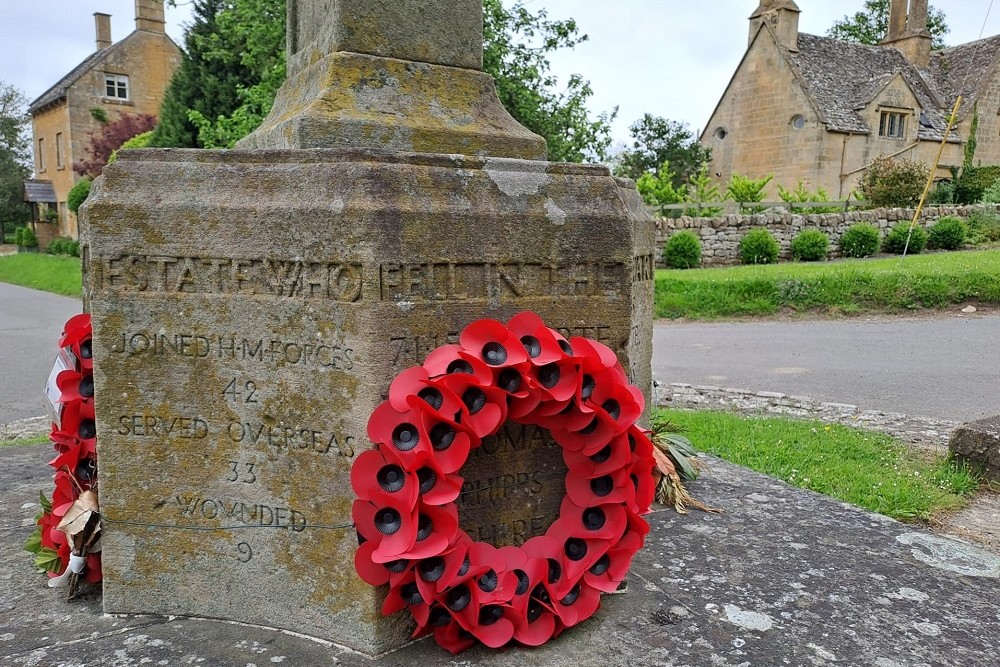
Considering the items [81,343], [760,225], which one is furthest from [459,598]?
[760,225]

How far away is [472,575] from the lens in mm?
2287

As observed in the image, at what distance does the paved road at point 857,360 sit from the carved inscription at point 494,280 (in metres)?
5.31

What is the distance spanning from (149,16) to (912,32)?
35316mm

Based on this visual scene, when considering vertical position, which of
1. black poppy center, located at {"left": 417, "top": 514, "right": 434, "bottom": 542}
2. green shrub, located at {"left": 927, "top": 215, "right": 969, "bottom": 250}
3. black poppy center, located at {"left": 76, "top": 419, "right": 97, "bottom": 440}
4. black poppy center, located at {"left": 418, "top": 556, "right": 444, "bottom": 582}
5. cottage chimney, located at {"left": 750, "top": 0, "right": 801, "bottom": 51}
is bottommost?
black poppy center, located at {"left": 418, "top": 556, "right": 444, "bottom": 582}

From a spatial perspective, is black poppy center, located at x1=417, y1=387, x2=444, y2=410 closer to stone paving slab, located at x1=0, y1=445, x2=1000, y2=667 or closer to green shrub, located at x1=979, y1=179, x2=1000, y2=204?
stone paving slab, located at x1=0, y1=445, x2=1000, y2=667

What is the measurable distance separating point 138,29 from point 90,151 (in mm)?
6814

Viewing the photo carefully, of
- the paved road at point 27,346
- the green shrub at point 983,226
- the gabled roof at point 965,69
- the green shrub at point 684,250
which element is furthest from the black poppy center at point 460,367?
the gabled roof at point 965,69

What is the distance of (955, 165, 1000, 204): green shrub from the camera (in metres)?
26.5

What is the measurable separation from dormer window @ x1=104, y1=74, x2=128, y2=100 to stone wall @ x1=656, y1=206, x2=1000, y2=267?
28.9 metres

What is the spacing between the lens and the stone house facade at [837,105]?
30.2 meters

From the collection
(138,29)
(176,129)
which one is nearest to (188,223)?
(176,129)

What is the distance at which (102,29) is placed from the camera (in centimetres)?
3916

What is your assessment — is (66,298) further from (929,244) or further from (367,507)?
(929,244)

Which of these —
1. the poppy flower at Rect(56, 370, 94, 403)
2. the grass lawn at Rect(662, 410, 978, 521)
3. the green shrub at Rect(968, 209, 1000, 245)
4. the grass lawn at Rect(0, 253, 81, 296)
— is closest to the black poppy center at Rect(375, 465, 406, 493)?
the poppy flower at Rect(56, 370, 94, 403)
